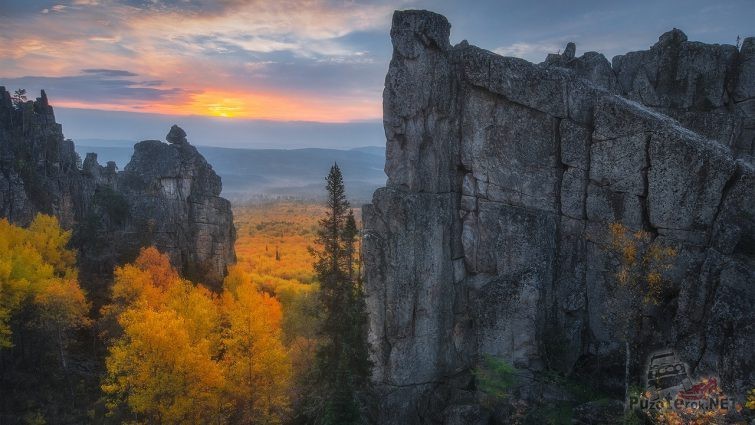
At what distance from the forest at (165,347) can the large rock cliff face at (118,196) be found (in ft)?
17.5

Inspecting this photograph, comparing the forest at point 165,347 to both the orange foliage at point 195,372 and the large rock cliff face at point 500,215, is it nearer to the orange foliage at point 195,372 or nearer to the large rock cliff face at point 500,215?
the orange foliage at point 195,372

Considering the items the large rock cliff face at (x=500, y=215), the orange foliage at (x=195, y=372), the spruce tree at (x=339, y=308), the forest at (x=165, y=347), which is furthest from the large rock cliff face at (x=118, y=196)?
the large rock cliff face at (x=500, y=215)

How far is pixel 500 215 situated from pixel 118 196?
4896 centimetres

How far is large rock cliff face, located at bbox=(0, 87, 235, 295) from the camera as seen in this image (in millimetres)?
55375

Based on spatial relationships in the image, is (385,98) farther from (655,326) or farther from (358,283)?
(655,326)

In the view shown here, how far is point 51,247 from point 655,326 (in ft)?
165

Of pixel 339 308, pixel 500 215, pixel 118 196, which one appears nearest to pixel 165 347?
pixel 339 308

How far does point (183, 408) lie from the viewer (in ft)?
98.9

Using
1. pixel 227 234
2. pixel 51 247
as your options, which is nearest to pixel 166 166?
pixel 227 234

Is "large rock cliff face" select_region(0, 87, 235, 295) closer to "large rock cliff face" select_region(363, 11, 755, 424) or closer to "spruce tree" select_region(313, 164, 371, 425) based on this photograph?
"spruce tree" select_region(313, 164, 371, 425)

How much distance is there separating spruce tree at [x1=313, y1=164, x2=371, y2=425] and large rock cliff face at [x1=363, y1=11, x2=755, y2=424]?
48.2 inches

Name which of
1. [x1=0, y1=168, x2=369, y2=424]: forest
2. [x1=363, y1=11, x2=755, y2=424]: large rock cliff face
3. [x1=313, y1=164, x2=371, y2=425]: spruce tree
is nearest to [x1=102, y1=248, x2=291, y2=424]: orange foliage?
[x1=0, y1=168, x2=369, y2=424]: forest

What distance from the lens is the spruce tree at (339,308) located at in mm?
28109

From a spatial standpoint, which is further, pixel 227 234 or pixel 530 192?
pixel 227 234
